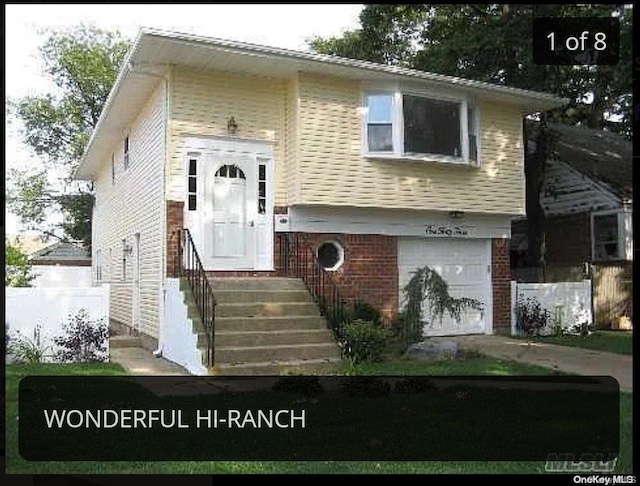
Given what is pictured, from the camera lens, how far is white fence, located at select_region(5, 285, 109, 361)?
27.7 ft

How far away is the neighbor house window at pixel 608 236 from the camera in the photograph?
52.9 feet

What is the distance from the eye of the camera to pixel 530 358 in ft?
29.3

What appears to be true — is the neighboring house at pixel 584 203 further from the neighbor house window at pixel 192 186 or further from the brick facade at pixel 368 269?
the neighbor house window at pixel 192 186

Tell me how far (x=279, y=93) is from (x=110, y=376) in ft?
17.5

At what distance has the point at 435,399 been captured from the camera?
19.3ft

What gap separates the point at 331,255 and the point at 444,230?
2.23 m

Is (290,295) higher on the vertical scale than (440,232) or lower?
lower

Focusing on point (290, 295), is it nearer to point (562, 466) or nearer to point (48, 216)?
point (562, 466)

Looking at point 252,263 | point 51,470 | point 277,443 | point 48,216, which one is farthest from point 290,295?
point 48,216

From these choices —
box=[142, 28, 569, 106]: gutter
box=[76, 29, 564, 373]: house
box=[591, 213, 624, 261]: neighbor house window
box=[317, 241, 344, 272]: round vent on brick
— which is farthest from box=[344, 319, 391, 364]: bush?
box=[591, 213, 624, 261]: neighbor house window

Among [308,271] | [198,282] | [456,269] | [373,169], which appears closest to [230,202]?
[308,271]

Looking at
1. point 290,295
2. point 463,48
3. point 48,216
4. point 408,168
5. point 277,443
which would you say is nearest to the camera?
point 277,443

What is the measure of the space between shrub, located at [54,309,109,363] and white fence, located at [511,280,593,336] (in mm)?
7317

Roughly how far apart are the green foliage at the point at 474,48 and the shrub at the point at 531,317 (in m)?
A: 3.70
